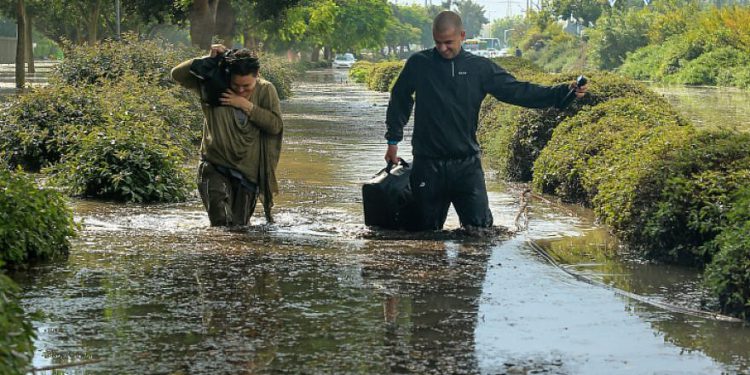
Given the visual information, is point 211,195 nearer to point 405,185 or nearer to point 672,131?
point 405,185

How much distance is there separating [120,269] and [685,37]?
62.0m

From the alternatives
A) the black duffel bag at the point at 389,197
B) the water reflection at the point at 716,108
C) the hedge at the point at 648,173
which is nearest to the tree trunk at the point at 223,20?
the water reflection at the point at 716,108

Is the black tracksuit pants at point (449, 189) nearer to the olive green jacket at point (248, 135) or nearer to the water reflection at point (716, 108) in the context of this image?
the olive green jacket at point (248, 135)

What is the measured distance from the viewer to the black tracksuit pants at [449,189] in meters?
9.37

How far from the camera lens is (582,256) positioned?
9.12m

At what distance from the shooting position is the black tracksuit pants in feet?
30.7

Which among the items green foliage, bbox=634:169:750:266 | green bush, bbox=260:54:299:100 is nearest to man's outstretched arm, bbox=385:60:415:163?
green foliage, bbox=634:169:750:266

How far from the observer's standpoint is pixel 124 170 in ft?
38.7

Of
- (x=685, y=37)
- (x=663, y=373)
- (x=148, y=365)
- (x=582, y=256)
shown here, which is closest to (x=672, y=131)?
(x=582, y=256)

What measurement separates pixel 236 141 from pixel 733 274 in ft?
14.0

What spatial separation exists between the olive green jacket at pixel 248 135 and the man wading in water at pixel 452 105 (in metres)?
0.97

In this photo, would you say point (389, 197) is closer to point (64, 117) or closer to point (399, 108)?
point (399, 108)

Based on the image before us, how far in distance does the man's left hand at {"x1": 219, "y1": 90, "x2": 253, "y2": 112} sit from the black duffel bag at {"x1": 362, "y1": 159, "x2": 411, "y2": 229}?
43.9 inches

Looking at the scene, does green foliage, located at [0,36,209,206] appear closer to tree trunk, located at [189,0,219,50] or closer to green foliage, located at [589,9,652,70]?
tree trunk, located at [189,0,219,50]
